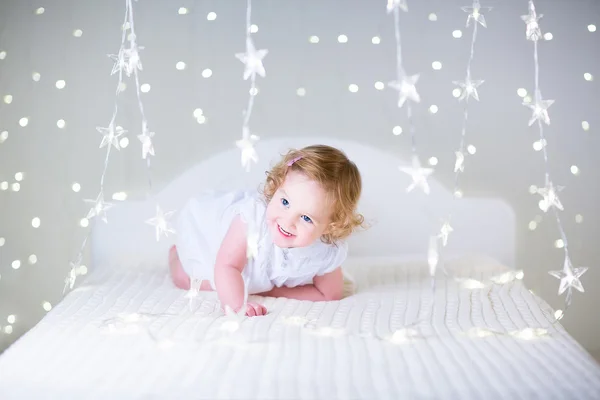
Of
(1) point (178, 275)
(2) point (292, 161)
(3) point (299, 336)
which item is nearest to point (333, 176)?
(2) point (292, 161)

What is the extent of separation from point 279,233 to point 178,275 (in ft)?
1.37

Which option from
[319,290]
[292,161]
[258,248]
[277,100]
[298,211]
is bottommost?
[319,290]

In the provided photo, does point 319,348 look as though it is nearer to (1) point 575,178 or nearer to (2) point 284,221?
(2) point 284,221

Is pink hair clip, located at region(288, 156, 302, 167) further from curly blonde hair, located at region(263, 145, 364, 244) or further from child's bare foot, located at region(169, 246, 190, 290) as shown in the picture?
child's bare foot, located at region(169, 246, 190, 290)

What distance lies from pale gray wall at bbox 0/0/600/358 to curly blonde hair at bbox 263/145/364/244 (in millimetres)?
595

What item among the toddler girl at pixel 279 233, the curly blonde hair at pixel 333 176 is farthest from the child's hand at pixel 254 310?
the curly blonde hair at pixel 333 176

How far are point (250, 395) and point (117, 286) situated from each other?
83cm

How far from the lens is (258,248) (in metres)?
1.90

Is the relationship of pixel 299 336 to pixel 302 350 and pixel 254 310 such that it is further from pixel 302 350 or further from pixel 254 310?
pixel 254 310

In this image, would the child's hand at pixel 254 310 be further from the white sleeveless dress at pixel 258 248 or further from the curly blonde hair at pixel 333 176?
the curly blonde hair at pixel 333 176

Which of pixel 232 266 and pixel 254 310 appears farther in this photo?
pixel 232 266

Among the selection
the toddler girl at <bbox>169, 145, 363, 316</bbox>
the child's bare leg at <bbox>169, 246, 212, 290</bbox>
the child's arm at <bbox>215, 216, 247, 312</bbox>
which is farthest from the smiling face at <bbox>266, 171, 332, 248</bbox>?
the child's bare leg at <bbox>169, 246, 212, 290</bbox>

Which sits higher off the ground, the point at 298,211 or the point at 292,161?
the point at 292,161

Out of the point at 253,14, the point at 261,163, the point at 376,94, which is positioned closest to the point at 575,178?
the point at 376,94
